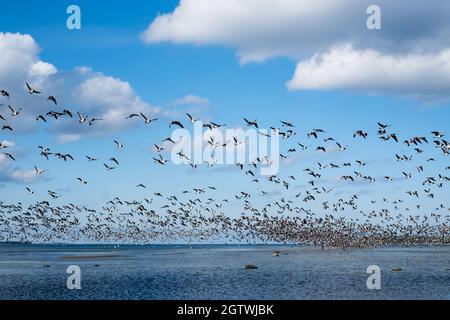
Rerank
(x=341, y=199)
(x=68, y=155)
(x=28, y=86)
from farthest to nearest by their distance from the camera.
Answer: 1. (x=341, y=199)
2. (x=68, y=155)
3. (x=28, y=86)

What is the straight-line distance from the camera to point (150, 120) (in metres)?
54.3

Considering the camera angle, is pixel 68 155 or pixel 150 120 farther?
pixel 68 155

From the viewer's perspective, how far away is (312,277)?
77.9 meters

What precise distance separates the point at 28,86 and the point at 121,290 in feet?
95.1

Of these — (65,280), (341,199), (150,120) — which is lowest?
(65,280)
